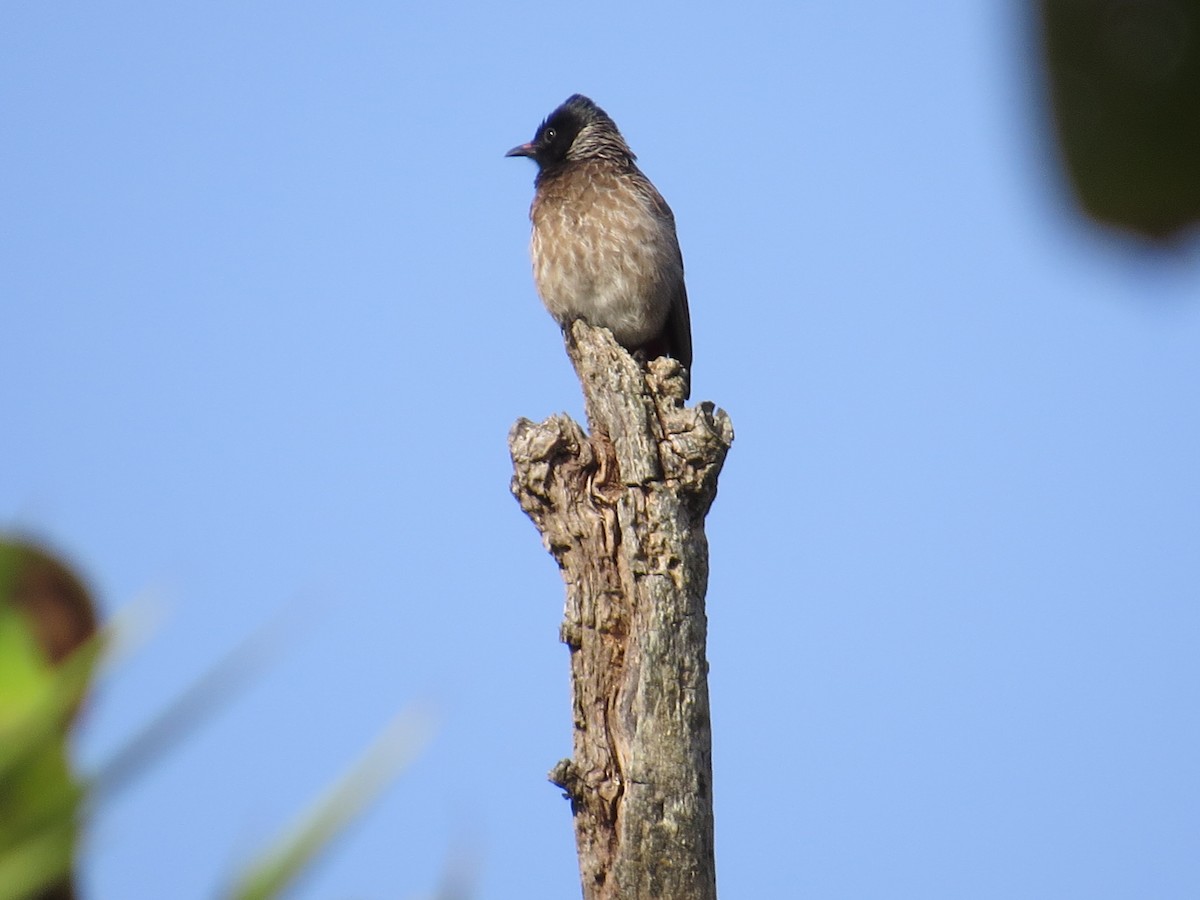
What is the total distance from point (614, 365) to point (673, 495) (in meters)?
0.90

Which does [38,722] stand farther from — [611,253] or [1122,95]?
[611,253]

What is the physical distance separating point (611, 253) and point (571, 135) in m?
1.71

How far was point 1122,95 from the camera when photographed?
43 cm

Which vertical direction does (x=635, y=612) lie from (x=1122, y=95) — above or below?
below

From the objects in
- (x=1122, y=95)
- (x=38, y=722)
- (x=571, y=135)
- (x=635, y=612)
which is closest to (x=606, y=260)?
(x=571, y=135)

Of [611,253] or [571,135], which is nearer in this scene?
[611,253]

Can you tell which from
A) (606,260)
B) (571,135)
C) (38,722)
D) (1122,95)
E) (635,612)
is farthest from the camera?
A: (571,135)

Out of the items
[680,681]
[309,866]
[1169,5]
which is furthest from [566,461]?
[1169,5]

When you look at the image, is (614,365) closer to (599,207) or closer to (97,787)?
(599,207)

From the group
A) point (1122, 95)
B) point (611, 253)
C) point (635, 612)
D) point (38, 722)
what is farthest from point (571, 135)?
point (1122, 95)

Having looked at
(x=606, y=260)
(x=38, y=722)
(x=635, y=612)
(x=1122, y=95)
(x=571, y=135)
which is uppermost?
(x=571, y=135)

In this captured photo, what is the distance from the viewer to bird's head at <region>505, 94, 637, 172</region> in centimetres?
906

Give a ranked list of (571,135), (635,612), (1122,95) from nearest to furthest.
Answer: (1122,95) < (635,612) < (571,135)

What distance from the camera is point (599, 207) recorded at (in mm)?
8328
